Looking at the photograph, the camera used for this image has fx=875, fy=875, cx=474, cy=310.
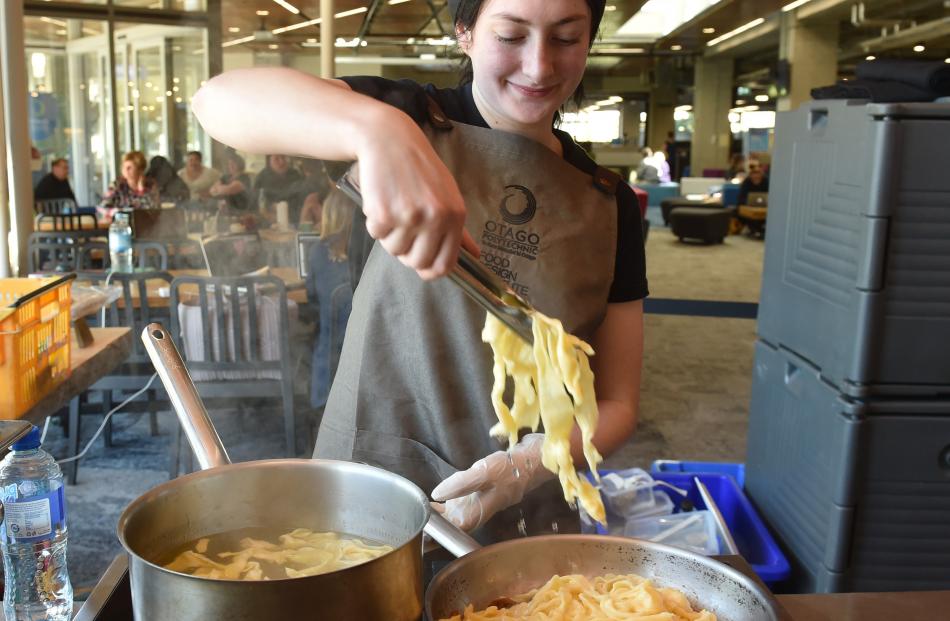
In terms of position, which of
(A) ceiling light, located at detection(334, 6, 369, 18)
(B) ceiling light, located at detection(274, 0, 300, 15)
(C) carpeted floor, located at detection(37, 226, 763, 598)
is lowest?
(C) carpeted floor, located at detection(37, 226, 763, 598)

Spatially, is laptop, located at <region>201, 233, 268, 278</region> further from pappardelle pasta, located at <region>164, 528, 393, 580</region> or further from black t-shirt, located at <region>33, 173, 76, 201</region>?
black t-shirt, located at <region>33, 173, 76, 201</region>

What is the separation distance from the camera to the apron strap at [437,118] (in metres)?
1.44

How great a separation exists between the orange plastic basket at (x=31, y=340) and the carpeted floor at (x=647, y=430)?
1.94 feet

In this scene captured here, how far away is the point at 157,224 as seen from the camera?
6.75 metres

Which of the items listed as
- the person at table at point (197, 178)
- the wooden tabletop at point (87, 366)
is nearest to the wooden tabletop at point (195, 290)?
the wooden tabletop at point (87, 366)

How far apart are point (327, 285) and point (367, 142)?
330 cm

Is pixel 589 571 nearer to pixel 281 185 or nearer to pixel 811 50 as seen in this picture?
pixel 281 185

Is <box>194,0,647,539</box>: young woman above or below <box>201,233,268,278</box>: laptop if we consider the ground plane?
above

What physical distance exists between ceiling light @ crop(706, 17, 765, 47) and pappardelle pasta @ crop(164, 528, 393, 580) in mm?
16496

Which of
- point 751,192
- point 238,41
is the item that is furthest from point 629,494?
point 751,192

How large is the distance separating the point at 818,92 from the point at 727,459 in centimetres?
272

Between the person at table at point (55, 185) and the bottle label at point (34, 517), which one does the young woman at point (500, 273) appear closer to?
the bottle label at point (34, 517)

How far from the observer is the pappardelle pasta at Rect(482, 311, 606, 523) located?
1.00 metres

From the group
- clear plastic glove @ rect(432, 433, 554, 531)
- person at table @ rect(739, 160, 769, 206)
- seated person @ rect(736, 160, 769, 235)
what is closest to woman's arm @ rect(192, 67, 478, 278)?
clear plastic glove @ rect(432, 433, 554, 531)
